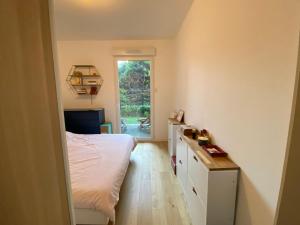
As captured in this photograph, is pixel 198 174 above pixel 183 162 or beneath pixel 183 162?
above

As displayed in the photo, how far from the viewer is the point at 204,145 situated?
1998 mm

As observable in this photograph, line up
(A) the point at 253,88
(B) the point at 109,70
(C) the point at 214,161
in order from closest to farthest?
(A) the point at 253,88, (C) the point at 214,161, (B) the point at 109,70

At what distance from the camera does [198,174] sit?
1738 millimetres

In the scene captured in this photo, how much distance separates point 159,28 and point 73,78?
246cm

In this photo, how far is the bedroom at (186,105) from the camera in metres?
0.55

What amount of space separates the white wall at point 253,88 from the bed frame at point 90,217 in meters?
1.26

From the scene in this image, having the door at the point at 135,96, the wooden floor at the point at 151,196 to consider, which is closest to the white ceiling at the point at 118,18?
the door at the point at 135,96

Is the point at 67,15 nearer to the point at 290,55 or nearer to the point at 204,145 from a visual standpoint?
the point at 204,145

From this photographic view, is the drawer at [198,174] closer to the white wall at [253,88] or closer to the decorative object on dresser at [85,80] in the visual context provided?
the white wall at [253,88]

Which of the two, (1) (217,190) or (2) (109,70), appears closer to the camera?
(1) (217,190)

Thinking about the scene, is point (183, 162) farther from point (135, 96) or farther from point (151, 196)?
point (135, 96)

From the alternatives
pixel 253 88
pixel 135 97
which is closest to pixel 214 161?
pixel 253 88

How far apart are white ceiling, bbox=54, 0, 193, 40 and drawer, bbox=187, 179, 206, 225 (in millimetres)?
2551

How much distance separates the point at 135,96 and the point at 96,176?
301cm
